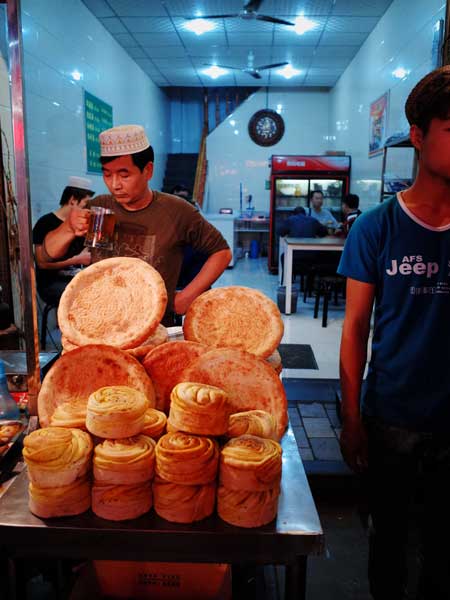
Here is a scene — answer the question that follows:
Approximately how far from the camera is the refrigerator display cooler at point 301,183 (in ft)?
32.1

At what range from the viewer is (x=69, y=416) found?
1.13 m

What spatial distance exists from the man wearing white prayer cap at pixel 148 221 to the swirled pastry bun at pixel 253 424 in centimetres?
96

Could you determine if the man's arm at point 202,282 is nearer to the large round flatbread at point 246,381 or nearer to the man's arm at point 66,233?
the man's arm at point 66,233

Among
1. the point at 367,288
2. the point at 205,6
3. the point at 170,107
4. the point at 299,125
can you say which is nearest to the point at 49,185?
the point at 205,6

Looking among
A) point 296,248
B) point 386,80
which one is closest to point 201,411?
point 296,248

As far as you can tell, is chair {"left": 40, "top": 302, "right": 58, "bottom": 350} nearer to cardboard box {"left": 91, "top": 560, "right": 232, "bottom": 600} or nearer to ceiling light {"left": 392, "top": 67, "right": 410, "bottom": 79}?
cardboard box {"left": 91, "top": 560, "right": 232, "bottom": 600}

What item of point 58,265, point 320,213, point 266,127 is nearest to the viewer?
point 58,265

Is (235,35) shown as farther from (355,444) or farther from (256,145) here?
(355,444)

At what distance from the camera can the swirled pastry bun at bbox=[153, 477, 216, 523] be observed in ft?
3.26

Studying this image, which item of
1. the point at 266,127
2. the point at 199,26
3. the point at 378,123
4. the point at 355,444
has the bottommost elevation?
the point at 355,444

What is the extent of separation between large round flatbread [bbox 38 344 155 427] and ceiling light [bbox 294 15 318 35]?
722 centimetres

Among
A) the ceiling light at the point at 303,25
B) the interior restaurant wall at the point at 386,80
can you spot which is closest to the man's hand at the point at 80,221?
the interior restaurant wall at the point at 386,80

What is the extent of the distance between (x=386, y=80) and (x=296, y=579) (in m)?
7.17

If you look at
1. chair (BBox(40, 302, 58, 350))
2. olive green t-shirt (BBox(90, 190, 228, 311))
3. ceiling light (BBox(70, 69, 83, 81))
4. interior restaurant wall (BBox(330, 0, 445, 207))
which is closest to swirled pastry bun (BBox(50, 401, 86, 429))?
olive green t-shirt (BBox(90, 190, 228, 311))
